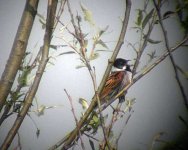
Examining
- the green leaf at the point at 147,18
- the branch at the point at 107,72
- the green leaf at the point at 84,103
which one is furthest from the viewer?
the green leaf at the point at 84,103

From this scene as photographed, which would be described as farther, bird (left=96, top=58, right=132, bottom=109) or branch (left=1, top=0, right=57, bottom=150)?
bird (left=96, top=58, right=132, bottom=109)

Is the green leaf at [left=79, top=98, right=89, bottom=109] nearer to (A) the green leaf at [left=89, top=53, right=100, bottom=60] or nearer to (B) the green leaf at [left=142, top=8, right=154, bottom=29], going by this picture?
(A) the green leaf at [left=89, top=53, right=100, bottom=60]

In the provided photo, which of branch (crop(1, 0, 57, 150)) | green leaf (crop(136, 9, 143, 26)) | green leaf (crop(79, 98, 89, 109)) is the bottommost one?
green leaf (crop(79, 98, 89, 109))

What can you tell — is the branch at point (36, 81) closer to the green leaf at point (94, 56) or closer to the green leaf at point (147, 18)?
the green leaf at point (94, 56)

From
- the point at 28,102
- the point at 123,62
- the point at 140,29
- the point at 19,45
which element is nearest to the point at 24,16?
the point at 19,45

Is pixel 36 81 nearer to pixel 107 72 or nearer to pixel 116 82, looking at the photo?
pixel 107 72

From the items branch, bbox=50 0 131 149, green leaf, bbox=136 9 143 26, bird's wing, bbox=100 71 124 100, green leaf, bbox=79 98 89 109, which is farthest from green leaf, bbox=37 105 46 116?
bird's wing, bbox=100 71 124 100

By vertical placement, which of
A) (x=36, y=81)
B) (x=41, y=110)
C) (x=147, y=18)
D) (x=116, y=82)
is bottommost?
(x=116, y=82)

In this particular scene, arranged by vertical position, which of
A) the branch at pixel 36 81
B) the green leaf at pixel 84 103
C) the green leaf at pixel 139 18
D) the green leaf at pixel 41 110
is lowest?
the green leaf at pixel 41 110

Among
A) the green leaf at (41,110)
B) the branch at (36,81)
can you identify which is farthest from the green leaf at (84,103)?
the branch at (36,81)

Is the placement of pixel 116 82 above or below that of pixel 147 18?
below

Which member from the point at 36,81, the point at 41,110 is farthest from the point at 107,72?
the point at 41,110

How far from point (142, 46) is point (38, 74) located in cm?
27

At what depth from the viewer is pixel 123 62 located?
2.72 metres
